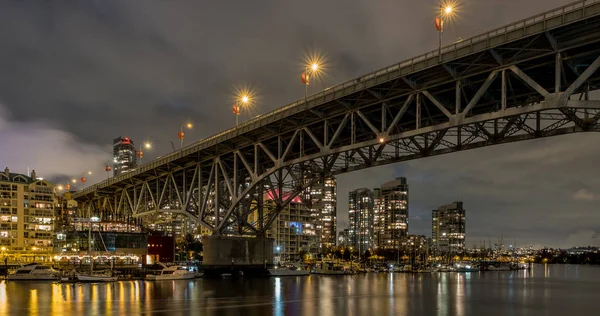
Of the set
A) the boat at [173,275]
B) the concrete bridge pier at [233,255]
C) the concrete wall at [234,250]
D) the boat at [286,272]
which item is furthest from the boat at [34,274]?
the boat at [286,272]

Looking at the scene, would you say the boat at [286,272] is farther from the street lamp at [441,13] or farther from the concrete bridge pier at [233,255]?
the street lamp at [441,13]

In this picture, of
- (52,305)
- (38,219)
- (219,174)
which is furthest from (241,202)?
(38,219)

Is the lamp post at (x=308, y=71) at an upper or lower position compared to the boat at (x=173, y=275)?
upper

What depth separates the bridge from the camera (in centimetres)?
3484

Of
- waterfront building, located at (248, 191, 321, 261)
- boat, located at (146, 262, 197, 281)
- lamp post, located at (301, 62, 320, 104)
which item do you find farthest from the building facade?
lamp post, located at (301, 62, 320, 104)

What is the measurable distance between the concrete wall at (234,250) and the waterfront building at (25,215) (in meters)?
78.4

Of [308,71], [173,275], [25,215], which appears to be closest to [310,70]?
[308,71]

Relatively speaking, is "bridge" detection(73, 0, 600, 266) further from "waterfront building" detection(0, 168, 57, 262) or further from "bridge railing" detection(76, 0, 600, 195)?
"waterfront building" detection(0, 168, 57, 262)

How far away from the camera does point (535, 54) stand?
3669 centimetres

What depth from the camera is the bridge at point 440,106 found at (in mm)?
34844

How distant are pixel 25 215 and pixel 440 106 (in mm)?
130437

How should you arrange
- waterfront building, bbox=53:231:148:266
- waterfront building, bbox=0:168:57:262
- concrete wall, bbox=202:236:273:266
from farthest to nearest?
waterfront building, bbox=0:168:57:262 < waterfront building, bbox=53:231:148:266 < concrete wall, bbox=202:236:273:266

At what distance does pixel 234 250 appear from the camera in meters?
74.6

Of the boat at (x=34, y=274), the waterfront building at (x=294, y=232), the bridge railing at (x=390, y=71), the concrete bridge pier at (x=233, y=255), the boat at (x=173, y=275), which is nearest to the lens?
the bridge railing at (x=390, y=71)
